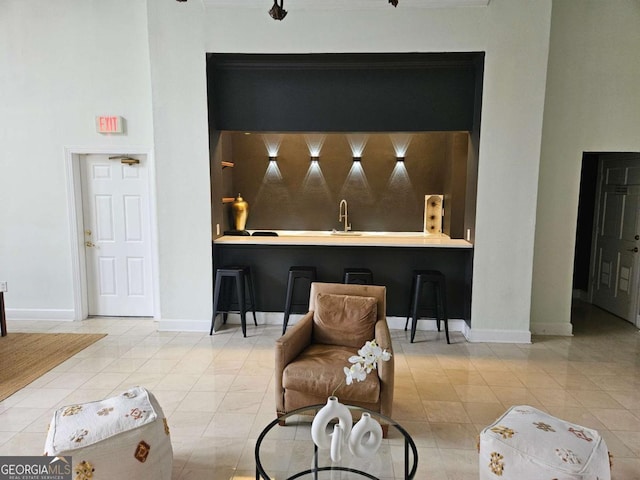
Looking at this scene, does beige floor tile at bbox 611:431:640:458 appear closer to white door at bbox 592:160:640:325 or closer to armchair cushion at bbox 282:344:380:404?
armchair cushion at bbox 282:344:380:404

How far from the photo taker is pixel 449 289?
15.8 feet

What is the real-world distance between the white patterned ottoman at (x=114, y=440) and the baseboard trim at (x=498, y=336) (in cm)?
334

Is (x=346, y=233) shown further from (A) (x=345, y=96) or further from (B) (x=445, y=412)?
(B) (x=445, y=412)

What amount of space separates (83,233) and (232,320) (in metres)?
2.11

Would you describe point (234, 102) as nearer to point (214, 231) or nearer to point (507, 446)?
point (214, 231)

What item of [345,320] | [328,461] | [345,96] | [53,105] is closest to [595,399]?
[345,320]

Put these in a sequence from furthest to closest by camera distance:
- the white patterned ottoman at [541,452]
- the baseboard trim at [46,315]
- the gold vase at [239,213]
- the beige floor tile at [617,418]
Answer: the gold vase at [239,213] < the baseboard trim at [46,315] < the beige floor tile at [617,418] < the white patterned ottoman at [541,452]

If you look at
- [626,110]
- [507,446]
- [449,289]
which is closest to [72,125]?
[449,289]

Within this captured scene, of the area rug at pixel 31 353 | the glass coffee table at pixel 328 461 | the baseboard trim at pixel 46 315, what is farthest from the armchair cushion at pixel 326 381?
the baseboard trim at pixel 46 315

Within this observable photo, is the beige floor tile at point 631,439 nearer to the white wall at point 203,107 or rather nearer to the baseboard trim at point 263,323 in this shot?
the white wall at point 203,107

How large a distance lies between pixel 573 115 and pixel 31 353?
6.10 meters

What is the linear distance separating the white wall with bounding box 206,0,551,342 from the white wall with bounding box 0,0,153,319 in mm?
1217

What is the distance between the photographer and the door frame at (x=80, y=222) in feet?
16.1

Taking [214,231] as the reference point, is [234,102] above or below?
above
